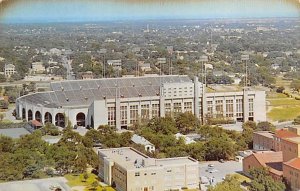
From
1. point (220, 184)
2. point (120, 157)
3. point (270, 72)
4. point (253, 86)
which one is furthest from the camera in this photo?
point (270, 72)

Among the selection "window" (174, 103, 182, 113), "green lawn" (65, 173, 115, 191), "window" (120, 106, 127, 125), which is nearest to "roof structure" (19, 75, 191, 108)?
"window" (120, 106, 127, 125)

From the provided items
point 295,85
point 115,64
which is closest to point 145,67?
point 115,64

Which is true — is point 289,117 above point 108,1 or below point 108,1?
below

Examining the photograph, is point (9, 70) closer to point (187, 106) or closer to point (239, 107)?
point (187, 106)

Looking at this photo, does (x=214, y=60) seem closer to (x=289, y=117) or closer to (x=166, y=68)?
(x=166, y=68)

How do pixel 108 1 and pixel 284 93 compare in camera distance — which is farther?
pixel 284 93

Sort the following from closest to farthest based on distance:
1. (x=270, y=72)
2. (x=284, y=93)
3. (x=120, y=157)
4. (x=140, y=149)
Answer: (x=120, y=157) → (x=140, y=149) → (x=284, y=93) → (x=270, y=72)

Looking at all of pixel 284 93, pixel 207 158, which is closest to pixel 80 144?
pixel 207 158
